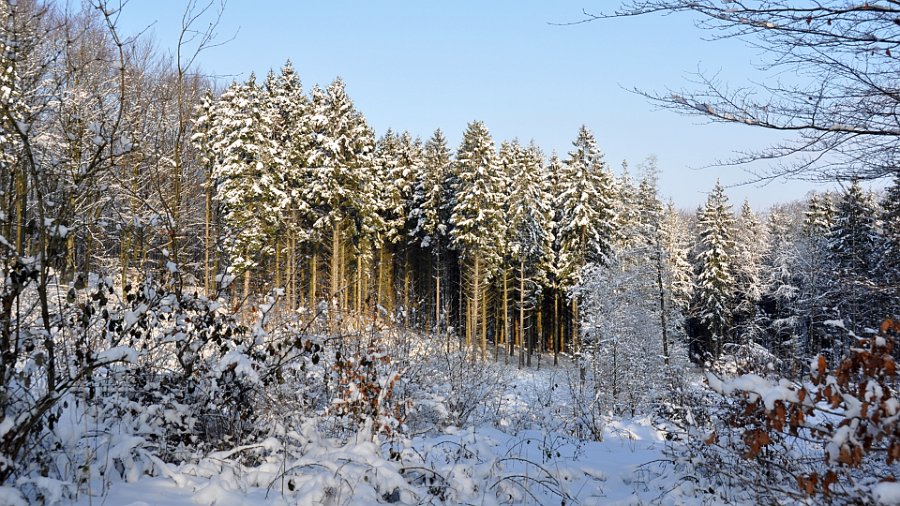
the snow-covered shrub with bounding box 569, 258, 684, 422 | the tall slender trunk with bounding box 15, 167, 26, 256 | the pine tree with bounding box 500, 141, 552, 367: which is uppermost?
the pine tree with bounding box 500, 141, 552, 367

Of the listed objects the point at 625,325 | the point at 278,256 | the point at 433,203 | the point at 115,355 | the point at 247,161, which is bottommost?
the point at 625,325

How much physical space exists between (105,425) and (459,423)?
15.2 feet

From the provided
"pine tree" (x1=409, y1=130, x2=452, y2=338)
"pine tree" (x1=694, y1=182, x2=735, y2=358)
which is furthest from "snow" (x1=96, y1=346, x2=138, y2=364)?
"pine tree" (x1=694, y1=182, x2=735, y2=358)

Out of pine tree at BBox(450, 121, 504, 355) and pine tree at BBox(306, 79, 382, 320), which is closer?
pine tree at BBox(306, 79, 382, 320)

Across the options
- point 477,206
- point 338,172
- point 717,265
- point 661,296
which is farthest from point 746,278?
point 338,172

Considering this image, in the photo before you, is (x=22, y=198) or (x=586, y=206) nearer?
(x=22, y=198)

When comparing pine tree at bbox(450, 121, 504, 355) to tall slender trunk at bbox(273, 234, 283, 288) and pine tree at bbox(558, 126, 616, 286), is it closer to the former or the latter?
pine tree at bbox(558, 126, 616, 286)

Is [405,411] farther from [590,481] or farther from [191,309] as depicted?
[191,309]

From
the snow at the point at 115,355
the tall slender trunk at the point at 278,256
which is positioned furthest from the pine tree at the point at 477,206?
the snow at the point at 115,355

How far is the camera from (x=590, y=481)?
5.23 m

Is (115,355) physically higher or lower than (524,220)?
lower

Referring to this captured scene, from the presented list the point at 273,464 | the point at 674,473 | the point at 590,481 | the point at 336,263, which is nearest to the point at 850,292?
the point at 674,473

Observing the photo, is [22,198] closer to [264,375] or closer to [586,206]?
[264,375]

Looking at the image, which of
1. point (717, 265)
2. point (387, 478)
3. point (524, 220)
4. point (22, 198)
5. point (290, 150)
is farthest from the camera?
point (717, 265)
